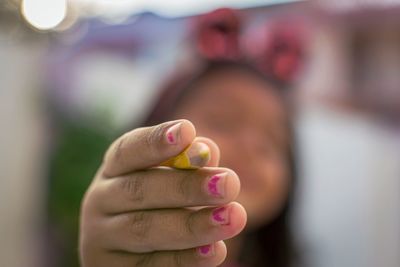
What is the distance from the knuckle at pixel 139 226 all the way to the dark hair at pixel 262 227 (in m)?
0.30

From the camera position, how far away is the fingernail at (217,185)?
0.77ft

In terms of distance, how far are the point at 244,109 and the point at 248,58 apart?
5.1 inches

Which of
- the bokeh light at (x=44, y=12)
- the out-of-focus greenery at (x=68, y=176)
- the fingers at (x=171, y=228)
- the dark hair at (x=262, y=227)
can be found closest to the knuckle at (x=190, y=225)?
the fingers at (x=171, y=228)

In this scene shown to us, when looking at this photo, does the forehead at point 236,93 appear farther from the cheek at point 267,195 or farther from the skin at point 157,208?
the skin at point 157,208

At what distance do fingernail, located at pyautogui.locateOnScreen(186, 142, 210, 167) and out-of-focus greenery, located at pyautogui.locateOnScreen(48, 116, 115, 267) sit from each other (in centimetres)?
84

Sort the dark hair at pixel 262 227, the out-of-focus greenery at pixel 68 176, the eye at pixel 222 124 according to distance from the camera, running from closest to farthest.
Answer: the eye at pixel 222 124
the dark hair at pixel 262 227
the out-of-focus greenery at pixel 68 176

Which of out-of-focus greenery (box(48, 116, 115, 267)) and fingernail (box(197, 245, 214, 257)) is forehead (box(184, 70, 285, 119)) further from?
out-of-focus greenery (box(48, 116, 115, 267))

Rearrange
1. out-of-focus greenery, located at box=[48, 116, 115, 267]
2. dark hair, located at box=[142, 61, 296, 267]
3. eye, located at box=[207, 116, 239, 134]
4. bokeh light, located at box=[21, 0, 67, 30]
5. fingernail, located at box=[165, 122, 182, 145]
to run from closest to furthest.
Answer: fingernail, located at box=[165, 122, 182, 145], eye, located at box=[207, 116, 239, 134], dark hair, located at box=[142, 61, 296, 267], bokeh light, located at box=[21, 0, 67, 30], out-of-focus greenery, located at box=[48, 116, 115, 267]

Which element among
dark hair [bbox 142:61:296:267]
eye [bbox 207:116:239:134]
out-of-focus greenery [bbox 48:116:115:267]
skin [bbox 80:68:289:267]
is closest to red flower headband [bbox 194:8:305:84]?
dark hair [bbox 142:61:296:267]

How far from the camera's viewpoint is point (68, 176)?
117 cm

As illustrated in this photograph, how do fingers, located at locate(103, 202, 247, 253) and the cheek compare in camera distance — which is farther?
the cheek

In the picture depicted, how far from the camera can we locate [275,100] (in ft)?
1.98

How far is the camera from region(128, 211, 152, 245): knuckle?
0.26 m

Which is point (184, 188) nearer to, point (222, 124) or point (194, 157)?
point (194, 157)
